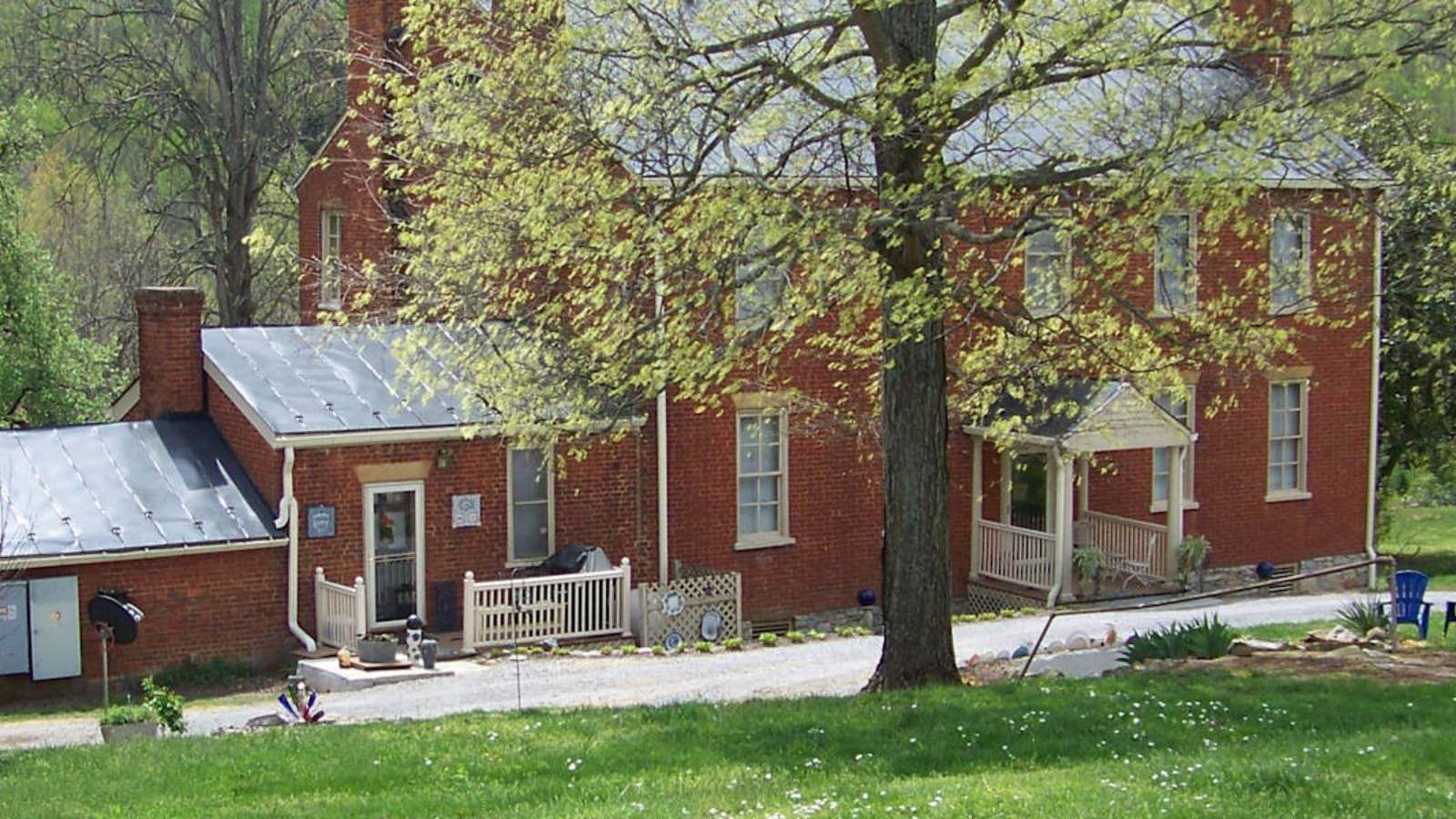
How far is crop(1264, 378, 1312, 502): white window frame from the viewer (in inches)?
1088

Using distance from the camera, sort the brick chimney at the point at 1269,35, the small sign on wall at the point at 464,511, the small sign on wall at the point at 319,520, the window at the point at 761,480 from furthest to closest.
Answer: the window at the point at 761,480 → the small sign on wall at the point at 464,511 → the small sign on wall at the point at 319,520 → the brick chimney at the point at 1269,35

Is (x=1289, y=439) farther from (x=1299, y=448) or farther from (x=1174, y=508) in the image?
(x=1174, y=508)

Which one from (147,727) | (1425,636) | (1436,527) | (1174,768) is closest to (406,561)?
(147,727)

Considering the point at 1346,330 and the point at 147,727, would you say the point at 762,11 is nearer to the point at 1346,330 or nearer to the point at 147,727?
the point at 147,727

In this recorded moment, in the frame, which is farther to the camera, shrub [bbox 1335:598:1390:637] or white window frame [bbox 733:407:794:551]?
white window frame [bbox 733:407:794:551]

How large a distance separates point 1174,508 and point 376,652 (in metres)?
11.9

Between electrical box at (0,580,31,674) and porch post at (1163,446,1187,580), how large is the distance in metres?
15.3

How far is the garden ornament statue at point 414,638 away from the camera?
20.2 metres

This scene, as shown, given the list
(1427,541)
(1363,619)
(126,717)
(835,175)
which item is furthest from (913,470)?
(1427,541)

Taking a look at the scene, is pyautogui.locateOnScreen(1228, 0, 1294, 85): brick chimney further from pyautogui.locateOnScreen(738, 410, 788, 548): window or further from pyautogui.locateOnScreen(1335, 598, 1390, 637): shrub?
pyautogui.locateOnScreen(738, 410, 788, 548): window

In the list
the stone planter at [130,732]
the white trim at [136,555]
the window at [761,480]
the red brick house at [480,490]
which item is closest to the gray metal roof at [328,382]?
the red brick house at [480,490]

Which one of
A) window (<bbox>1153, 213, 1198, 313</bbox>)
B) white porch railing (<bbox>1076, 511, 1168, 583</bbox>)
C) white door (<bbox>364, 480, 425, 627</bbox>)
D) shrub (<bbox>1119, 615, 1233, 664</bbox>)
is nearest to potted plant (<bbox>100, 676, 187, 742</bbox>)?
white door (<bbox>364, 480, 425, 627</bbox>)

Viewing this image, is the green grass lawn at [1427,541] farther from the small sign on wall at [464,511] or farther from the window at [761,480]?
the small sign on wall at [464,511]

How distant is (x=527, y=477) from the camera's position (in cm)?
2256
